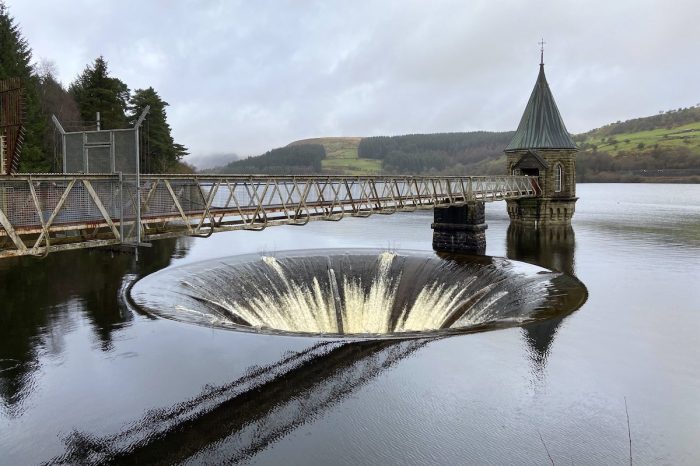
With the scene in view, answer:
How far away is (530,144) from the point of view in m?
52.2

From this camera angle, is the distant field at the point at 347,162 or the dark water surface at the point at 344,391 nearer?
the dark water surface at the point at 344,391

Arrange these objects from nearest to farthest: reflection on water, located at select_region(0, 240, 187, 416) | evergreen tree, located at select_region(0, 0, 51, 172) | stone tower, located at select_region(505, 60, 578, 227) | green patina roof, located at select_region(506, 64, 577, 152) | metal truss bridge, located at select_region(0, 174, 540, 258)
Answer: metal truss bridge, located at select_region(0, 174, 540, 258), reflection on water, located at select_region(0, 240, 187, 416), evergreen tree, located at select_region(0, 0, 51, 172), stone tower, located at select_region(505, 60, 578, 227), green patina roof, located at select_region(506, 64, 577, 152)

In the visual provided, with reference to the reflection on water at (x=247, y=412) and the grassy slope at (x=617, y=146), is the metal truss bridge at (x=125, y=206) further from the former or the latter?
the grassy slope at (x=617, y=146)

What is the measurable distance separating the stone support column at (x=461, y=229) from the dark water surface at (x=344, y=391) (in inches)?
547

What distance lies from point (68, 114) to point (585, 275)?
53.5m

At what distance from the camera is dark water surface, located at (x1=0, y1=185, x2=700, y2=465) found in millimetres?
11031

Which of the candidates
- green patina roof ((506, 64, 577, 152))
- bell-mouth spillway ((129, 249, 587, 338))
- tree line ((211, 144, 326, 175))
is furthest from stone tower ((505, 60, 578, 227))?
tree line ((211, 144, 326, 175))

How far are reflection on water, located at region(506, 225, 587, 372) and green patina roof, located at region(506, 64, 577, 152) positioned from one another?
7.55 meters

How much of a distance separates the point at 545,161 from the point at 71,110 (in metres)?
49.9

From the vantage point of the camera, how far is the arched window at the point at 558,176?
51.8 m

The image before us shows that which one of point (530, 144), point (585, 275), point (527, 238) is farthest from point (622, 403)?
point (530, 144)

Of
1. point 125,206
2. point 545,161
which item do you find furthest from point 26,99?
point 545,161

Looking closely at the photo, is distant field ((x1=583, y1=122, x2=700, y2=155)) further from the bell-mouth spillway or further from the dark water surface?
the dark water surface

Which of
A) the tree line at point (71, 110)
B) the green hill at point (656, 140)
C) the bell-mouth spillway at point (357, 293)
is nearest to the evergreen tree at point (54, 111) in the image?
the tree line at point (71, 110)
